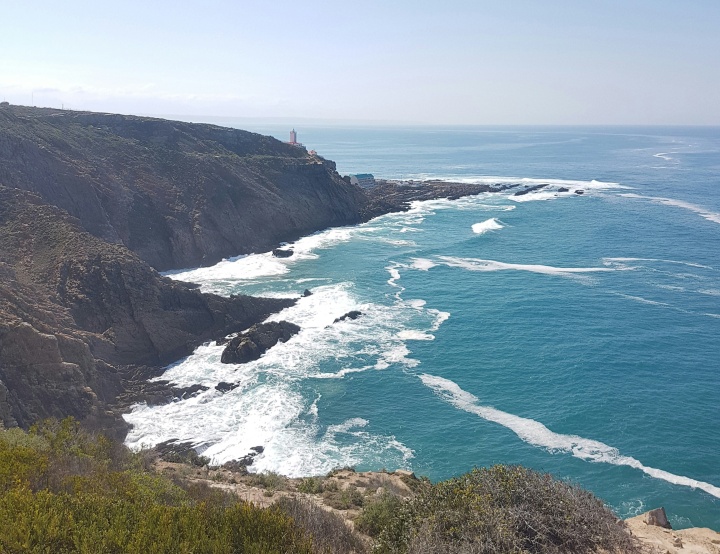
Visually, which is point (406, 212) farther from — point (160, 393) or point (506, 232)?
point (160, 393)

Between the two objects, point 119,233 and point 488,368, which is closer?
point 488,368

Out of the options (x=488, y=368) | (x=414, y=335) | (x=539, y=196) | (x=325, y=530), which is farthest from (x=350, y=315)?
(x=539, y=196)

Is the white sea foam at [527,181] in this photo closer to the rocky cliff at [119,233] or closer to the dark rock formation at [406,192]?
the dark rock formation at [406,192]

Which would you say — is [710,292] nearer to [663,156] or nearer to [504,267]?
[504,267]

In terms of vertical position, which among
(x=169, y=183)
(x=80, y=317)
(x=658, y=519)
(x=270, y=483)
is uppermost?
(x=169, y=183)

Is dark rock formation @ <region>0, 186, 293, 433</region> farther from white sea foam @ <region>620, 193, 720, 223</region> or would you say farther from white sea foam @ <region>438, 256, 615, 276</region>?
white sea foam @ <region>620, 193, 720, 223</region>

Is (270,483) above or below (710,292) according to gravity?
above
